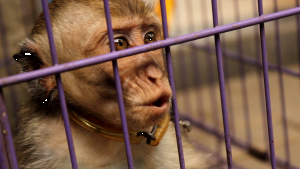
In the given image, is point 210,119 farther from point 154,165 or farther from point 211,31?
point 211,31

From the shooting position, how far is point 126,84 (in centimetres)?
112

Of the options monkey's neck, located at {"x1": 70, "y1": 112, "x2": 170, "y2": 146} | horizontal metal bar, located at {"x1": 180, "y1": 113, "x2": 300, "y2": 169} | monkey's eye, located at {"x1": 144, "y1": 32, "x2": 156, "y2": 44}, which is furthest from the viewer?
horizontal metal bar, located at {"x1": 180, "y1": 113, "x2": 300, "y2": 169}

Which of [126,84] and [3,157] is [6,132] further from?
[126,84]

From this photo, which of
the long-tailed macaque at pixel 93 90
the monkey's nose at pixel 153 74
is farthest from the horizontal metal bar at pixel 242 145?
the monkey's nose at pixel 153 74

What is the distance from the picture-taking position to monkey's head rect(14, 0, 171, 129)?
113 centimetres

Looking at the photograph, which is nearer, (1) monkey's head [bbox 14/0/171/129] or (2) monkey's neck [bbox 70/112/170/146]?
(1) monkey's head [bbox 14/0/171/129]

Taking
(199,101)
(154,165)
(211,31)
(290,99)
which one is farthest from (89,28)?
(290,99)

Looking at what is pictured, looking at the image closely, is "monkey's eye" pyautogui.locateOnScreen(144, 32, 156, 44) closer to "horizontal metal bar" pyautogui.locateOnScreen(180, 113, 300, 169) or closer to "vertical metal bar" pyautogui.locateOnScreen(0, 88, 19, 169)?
"vertical metal bar" pyautogui.locateOnScreen(0, 88, 19, 169)

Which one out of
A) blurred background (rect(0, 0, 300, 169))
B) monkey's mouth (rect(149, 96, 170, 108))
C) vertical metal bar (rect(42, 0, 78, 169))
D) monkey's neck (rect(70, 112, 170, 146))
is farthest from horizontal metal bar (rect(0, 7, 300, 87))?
blurred background (rect(0, 0, 300, 169))

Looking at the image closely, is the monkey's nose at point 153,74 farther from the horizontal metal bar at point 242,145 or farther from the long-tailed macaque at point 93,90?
the horizontal metal bar at point 242,145

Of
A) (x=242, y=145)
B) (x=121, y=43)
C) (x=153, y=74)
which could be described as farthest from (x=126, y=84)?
(x=242, y=145)

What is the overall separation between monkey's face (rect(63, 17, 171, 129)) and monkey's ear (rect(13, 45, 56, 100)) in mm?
75

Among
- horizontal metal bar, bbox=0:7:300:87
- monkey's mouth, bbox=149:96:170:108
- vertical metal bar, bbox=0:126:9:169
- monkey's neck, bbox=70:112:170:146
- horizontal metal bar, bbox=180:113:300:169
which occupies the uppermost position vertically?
horizontal metal bar, bbox=0:7:300:87

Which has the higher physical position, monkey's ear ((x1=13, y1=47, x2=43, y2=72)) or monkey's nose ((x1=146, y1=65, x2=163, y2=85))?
monkey's ear ((x1=13, y1=47, x2=43, y2=72))
